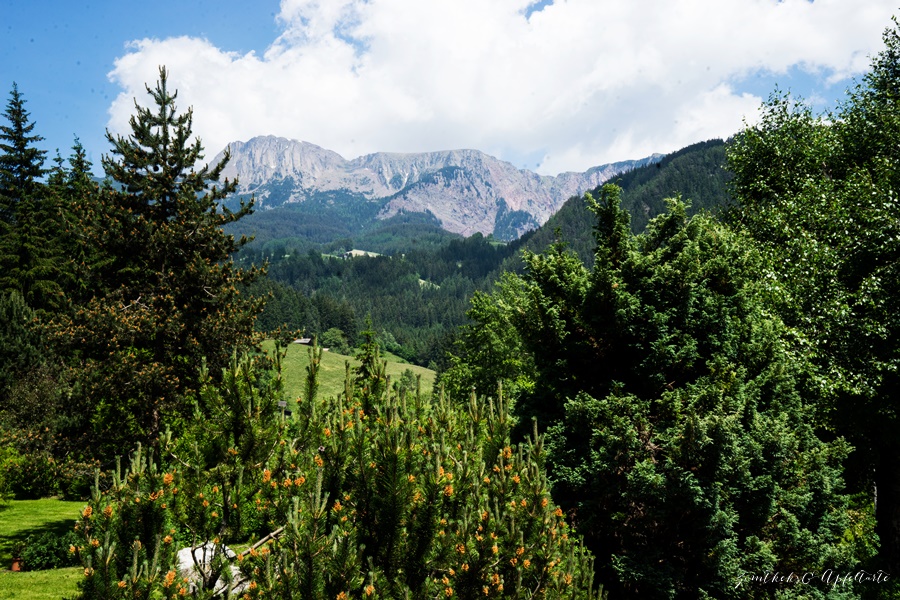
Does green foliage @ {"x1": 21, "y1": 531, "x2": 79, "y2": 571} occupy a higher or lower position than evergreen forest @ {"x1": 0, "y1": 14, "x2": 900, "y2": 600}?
lower

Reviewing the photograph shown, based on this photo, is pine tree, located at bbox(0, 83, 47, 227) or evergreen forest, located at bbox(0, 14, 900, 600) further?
pine tree, located at bbox(0, 83, 47, 227)

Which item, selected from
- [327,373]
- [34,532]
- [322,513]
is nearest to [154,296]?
[34,532]

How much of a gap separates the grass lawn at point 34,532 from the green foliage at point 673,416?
1037 centimetres

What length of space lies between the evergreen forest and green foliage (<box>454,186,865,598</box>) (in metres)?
0.07

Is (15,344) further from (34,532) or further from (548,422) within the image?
(548,422)

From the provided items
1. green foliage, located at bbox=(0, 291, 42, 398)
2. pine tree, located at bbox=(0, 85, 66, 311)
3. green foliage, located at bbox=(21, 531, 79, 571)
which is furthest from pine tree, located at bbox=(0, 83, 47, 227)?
green foliage, located at bbox=(21, 531, 79, 571)

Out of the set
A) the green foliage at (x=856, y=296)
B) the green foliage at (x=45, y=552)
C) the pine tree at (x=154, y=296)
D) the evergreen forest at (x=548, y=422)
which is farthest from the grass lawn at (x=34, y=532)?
the green foliage at (x=856, y=296)

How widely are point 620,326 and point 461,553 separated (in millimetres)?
8847

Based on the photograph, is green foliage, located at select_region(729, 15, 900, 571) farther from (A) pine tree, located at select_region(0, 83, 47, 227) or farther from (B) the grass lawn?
(A) pine tree, located at select_region(0, 83, 47, 227)

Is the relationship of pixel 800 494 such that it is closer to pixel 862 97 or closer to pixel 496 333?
pixel 862 97

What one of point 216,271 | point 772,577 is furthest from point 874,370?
point 216,271

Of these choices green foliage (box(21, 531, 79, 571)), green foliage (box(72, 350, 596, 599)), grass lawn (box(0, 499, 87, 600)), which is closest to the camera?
green foliage (box(72, 350, 596, 599))

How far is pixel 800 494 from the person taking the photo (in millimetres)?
11688

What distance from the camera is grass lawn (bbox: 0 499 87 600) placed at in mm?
14414
